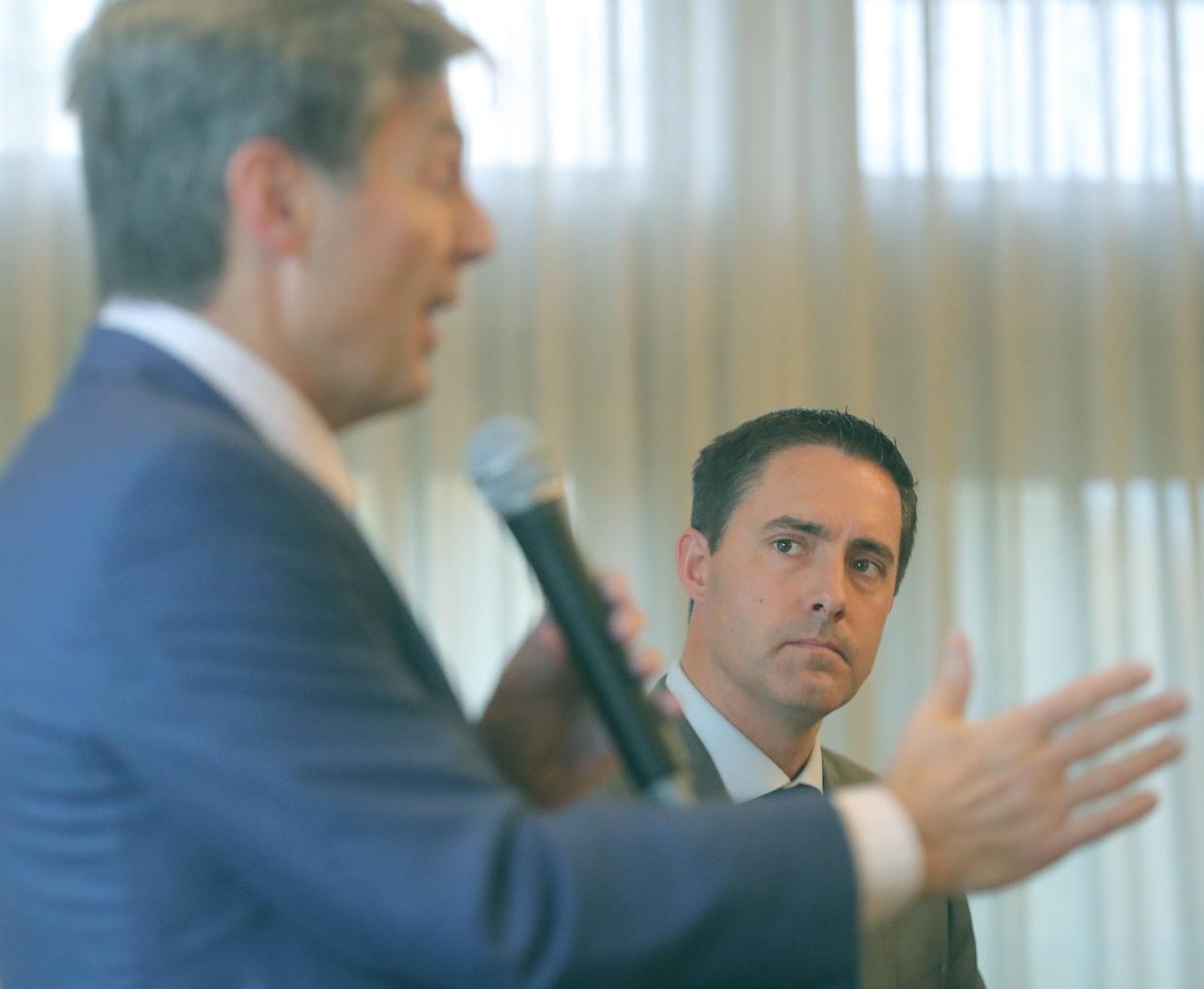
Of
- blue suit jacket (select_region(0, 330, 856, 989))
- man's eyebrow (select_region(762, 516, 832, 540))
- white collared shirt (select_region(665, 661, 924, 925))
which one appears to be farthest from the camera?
man's eyebrow (select_region(762, 516, 832, 540))

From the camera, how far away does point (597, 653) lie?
119 cm

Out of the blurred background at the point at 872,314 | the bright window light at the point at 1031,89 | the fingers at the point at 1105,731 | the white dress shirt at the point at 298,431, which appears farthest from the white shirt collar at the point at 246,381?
the bright window light at the point at 1031,89

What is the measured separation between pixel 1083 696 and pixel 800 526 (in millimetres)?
1691

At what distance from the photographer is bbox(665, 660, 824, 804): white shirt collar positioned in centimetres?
260

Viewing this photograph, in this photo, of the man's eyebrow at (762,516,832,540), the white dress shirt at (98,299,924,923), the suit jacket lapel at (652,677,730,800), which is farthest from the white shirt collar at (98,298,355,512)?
the man's eyebrow at (762,516,832,540)

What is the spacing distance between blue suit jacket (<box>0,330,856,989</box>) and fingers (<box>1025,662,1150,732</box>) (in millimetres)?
166

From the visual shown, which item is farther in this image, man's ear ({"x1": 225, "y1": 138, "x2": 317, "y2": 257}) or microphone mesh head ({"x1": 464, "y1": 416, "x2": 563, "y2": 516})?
microphone mesh head ({"x1": 464, "y1": 416, "x2": 563, "y2": 516})

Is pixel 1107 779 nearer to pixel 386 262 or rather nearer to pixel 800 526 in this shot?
pixel 386 262

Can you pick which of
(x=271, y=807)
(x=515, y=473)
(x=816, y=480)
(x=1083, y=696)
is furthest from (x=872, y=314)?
(x=271, y=807)

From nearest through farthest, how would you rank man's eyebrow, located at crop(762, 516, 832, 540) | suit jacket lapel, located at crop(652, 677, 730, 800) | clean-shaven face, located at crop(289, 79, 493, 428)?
1. clean-shaven face, located at crop(289, 79, 493, 428)
2. suit jacket lapel, located at crop(652, 677, 730, 800)
3. man's eyebrow, located at crop(762, 516, 832, 540)

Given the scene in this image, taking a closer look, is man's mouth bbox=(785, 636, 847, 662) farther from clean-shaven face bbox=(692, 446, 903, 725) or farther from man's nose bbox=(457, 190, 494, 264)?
man's nose bbox=(457, 190, 494, 264)

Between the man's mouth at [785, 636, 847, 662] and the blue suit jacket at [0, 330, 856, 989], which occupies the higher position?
the blue suit jacket at [0, 330, 856, 989]

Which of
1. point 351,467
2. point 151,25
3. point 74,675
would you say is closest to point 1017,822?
point 74,675

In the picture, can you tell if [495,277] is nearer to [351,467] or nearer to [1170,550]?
[351,467]
